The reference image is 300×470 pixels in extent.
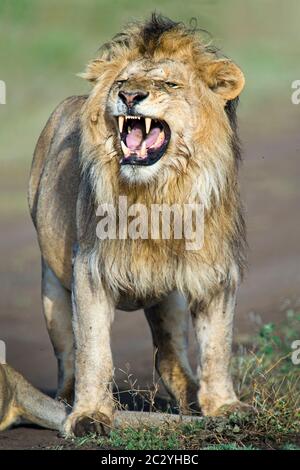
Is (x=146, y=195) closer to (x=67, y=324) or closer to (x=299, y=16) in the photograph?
(x=67, y=324)

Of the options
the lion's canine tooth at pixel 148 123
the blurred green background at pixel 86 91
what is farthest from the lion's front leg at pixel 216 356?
the blurred green background at pixel 86 91

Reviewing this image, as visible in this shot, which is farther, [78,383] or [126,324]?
[126,324]

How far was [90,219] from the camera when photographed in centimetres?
726

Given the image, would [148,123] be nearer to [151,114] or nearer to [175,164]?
[151,114]

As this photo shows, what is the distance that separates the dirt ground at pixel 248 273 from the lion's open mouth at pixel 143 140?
8.59 feet

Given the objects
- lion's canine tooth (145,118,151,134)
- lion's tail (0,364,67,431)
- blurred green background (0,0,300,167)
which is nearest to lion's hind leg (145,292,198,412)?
lion's tail (0,364,67,431)

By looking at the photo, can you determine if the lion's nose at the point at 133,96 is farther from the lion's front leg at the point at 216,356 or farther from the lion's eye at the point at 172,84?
the lion's front leg at the point at 216,356

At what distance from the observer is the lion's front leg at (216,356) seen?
24.1ft

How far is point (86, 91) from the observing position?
1313 cm

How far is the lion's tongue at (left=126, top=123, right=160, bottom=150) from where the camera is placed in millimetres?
6930

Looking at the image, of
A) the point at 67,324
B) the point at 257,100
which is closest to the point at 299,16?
the point at 257,100

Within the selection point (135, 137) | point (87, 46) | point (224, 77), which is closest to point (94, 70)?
point (135, 137)

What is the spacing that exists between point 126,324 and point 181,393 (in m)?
2.92
